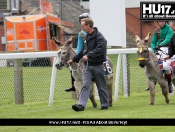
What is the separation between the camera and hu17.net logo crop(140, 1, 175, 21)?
1767cm

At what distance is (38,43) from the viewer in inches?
1294

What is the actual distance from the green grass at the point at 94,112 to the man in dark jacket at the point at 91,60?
278 millimetres

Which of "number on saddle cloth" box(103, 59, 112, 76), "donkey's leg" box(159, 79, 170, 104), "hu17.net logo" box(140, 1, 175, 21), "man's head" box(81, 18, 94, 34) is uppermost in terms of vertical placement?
"hu17.net logo" box(140, 1, 175, 21)

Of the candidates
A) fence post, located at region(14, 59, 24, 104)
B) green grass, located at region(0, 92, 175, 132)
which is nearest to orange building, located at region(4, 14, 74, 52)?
green grass, located at region(0, 92, 175, 132)

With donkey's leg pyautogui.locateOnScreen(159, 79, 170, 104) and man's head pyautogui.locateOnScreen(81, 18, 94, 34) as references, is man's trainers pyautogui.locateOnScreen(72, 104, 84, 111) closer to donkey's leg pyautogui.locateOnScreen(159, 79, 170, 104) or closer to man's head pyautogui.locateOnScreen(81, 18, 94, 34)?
man's head pyautogui.locateOnScreen(81, 18, 94, 34)

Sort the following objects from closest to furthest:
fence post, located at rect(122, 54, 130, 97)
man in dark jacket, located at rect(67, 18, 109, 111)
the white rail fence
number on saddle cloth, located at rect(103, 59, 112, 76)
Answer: man in dark jacket, located at rect(67, 18, 109, 111) → number on saddle cloth, located at rect(103, 59, 112, 76) → the white rail fence → fence post, located at rect(122, 54, 130, 97)

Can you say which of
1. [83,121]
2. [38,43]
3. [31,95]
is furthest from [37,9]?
[83,121]

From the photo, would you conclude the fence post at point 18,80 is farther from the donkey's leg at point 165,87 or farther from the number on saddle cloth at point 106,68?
the donkey's leg at point 165,87

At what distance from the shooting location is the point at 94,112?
11828 mm

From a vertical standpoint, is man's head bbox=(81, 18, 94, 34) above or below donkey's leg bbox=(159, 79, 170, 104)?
above

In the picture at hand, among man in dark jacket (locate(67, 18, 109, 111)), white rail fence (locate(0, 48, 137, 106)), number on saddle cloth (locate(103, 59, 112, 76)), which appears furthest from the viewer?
white rail fence (locate(0, 48, 137, 106))

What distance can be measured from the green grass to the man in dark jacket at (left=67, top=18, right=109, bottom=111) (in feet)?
0.91

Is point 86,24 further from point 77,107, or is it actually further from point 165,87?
point 165,87

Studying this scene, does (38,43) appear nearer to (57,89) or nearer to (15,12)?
(15,12)
